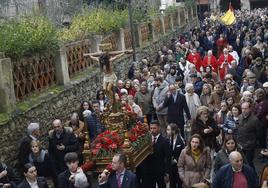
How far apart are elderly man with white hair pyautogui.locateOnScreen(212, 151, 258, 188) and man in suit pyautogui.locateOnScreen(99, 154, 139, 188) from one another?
3.74 ft

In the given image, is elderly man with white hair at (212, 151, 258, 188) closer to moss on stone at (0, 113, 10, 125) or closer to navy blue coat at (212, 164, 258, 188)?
navy blue coat at (212, 164, 258, 188)

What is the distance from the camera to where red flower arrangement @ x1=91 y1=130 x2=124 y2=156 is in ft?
30.0

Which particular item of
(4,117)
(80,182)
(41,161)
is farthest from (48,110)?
(80,182)

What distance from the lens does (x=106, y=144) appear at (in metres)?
9.18

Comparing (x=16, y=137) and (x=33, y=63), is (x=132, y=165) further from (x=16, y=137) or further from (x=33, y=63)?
(x=33, y=63)

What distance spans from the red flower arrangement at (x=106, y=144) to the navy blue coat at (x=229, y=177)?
1829 millimetres

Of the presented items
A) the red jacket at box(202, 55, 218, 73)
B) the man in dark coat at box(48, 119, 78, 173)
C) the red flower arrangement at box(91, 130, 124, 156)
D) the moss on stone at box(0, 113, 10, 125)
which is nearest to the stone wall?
the moss on stone at box(0, 113, 10, 125)

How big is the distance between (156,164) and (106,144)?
1.15 meters

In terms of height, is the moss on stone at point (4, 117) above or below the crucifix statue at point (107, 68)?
below

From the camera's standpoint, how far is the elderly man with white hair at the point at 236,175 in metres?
7.78

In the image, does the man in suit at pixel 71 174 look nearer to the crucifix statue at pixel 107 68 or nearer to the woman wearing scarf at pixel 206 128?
the crucifix statue at pixel 107 68

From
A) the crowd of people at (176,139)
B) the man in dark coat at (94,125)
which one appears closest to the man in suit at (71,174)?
the crowd of people at (176,139)

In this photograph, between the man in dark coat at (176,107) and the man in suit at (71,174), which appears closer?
the man in suit at (71,174)

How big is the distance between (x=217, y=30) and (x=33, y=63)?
16.4 meters
